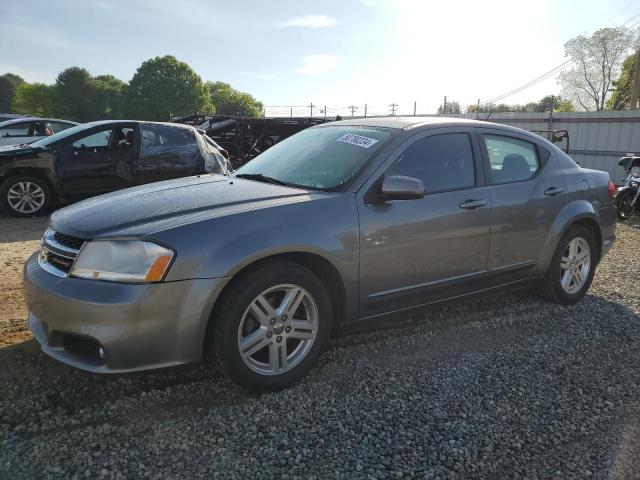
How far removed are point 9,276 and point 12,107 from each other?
116329mm

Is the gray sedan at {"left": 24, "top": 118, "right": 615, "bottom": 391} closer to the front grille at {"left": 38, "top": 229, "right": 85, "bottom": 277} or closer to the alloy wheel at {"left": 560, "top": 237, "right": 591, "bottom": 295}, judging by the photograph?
the front grille at {"left": 38, "top": 229, "right": 85, "bottom": 277}

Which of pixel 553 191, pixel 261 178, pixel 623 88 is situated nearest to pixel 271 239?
pixel 261 178

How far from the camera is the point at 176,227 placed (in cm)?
257

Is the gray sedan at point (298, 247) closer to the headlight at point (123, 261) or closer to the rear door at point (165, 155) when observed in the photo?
the headlight at point (123, 261)

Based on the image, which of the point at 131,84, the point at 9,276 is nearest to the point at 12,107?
the point at 131,84

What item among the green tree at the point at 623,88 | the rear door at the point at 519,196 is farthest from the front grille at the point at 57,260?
the green tree at the point at 623,88

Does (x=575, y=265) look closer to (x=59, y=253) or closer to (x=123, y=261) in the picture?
(x=123, y=261)

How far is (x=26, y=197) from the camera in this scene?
7727mm

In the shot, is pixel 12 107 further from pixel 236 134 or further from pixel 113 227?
pixel 113 227

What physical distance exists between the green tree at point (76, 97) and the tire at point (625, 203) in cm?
9056

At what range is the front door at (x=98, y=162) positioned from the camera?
7770 millimetres

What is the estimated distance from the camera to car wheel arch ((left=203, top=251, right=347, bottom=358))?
2.67 meters

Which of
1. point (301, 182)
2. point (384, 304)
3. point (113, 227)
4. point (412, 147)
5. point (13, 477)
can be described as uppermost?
point (412, 147)

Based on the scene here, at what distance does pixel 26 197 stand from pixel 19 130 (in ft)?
16.2
